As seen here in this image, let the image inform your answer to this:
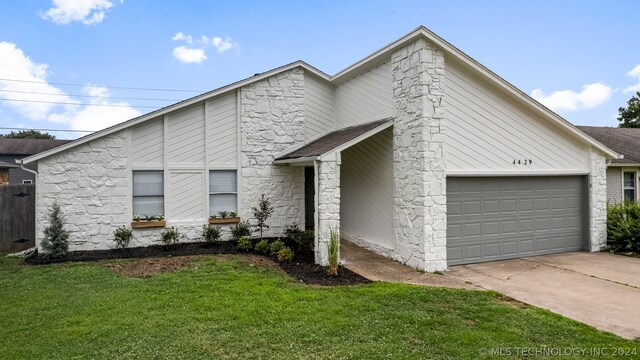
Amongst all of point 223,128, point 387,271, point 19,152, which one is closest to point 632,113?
point 387,271

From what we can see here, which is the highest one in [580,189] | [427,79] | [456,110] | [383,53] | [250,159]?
[383,53]

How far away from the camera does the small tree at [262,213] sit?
11.0 metres

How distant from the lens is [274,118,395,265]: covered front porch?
8469 millimetres

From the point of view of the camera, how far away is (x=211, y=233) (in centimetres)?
1060

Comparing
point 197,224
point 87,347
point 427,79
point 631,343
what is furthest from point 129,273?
point 631,343

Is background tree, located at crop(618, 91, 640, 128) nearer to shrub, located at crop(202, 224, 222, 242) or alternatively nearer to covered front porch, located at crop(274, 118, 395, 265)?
covered front porch, located at crop(274, 118, 395, 265)

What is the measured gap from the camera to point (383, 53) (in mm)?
9242

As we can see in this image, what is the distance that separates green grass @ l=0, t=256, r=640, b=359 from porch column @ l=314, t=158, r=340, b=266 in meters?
1.33

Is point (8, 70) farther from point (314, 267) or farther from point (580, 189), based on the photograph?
point (580, 189)

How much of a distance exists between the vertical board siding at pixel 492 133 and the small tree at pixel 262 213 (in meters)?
5.22

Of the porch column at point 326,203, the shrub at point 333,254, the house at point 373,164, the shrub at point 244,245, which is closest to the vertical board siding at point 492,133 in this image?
the house at point 373,164

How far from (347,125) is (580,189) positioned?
6585mm

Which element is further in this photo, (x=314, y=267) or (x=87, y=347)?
(x=314, y=267)

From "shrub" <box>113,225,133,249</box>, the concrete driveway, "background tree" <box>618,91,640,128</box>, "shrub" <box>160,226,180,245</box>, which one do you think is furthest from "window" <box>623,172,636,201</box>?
"background tree" <box>618,91,640,128</box>
